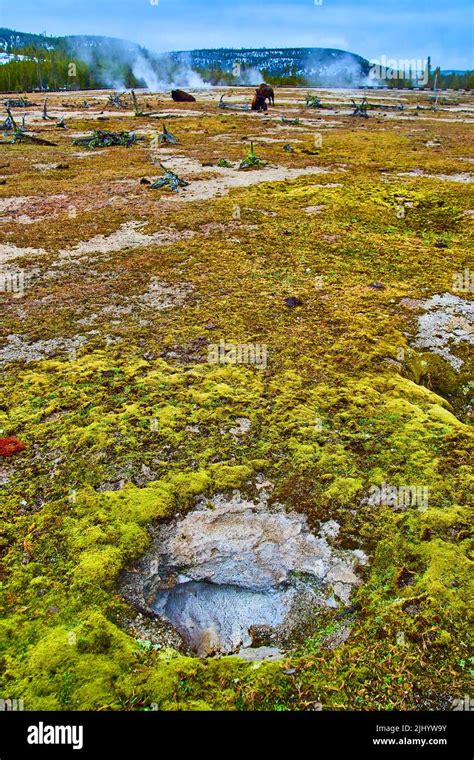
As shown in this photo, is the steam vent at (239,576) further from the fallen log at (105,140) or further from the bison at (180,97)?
the bison at (180,97)

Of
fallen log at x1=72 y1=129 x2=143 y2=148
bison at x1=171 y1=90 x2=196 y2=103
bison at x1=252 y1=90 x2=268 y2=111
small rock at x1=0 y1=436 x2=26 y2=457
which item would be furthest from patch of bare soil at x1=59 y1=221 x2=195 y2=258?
bison at x1=171 y1=90 x2=196 y2=103

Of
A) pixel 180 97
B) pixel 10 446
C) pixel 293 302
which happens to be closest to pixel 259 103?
pixel 180 97

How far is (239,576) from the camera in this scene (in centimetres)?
385

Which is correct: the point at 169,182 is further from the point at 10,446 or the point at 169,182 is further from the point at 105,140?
the point at 10,446

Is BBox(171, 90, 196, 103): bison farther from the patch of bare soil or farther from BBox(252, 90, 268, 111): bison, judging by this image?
the patch of bare soil

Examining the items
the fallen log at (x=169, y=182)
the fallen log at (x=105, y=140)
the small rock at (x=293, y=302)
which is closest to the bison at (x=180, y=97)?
the fallen log at (x=105, y=140)

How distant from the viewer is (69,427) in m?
5.27

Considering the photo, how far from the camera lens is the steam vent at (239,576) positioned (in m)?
3.52

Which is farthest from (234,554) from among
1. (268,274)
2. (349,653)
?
(268,274)

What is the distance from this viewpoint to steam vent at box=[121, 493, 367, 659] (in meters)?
3.52

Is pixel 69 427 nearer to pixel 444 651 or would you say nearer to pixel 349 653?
pixel 349 653

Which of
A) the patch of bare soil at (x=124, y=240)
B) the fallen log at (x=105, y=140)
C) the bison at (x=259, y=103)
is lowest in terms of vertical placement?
the patch of bare soil at (x=124, y=240)
